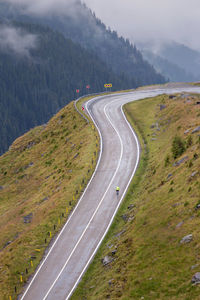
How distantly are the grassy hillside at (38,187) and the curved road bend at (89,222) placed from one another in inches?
A: 44.5

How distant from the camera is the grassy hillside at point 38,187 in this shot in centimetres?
3428

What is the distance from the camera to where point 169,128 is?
54875 mm

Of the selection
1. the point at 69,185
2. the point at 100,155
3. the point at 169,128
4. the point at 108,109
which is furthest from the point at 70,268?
the point at 108,109

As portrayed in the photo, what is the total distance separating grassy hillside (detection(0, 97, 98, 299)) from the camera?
1350 inches

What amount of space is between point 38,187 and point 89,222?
56.0 ft

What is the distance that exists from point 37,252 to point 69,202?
810 centimetres

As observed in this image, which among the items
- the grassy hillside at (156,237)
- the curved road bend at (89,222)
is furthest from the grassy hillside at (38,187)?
the grassy hillside at (156,237)

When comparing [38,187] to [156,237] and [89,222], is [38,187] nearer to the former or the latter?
[89,222]

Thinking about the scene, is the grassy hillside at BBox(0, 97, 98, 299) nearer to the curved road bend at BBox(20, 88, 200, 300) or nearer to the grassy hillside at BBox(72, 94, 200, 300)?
the curved road bend at BBox(20, 88, 200, 300)

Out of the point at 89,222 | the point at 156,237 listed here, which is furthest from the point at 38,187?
the point at 156,237

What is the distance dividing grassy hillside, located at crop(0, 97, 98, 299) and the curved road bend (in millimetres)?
1131

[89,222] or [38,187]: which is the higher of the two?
[38,187]

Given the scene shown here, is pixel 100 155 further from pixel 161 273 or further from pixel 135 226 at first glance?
pixel 161 273

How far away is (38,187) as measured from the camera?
5284cm
